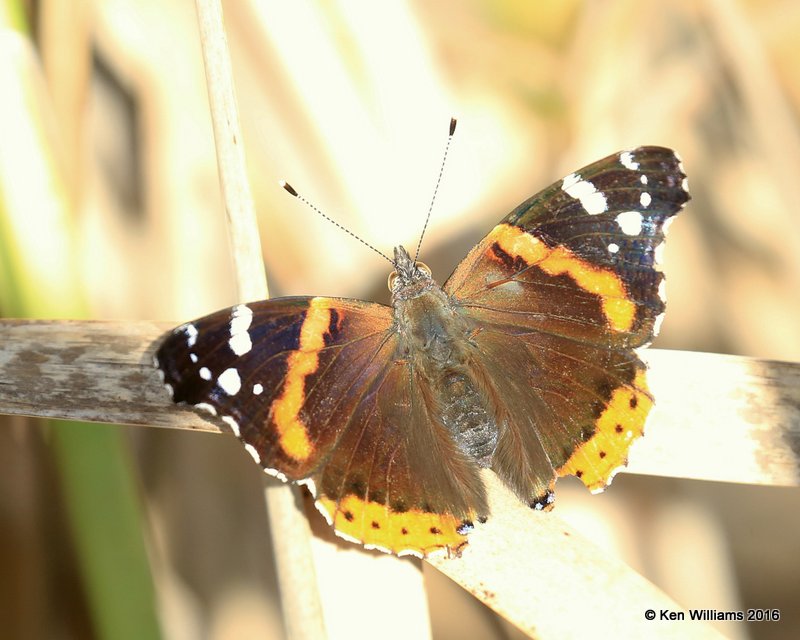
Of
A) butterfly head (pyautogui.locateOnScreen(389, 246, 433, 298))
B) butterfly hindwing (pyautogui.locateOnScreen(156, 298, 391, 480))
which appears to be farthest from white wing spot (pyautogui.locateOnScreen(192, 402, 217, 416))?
butterfly head (pyautogui.locateOnScreen(389, 246, 433, 298))

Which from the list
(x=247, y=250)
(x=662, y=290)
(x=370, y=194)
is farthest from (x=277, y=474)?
(x=370, y=194)

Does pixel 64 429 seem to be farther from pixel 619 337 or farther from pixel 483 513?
pixel 619 337

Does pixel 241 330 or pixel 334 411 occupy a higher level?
pixel 241 330

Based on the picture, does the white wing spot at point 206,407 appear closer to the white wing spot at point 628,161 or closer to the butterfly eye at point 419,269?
the butterfly eye at point 419,269

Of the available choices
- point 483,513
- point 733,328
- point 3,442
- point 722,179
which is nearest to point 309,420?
point 483,513

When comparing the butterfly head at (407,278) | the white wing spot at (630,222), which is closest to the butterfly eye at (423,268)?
the butterfly head at (407,278)

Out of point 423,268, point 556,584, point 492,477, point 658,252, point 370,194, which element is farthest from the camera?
Result: point 370,194

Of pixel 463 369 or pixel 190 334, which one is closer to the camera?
Result: pixel 190 334

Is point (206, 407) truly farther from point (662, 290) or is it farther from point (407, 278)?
point (662, 290)
